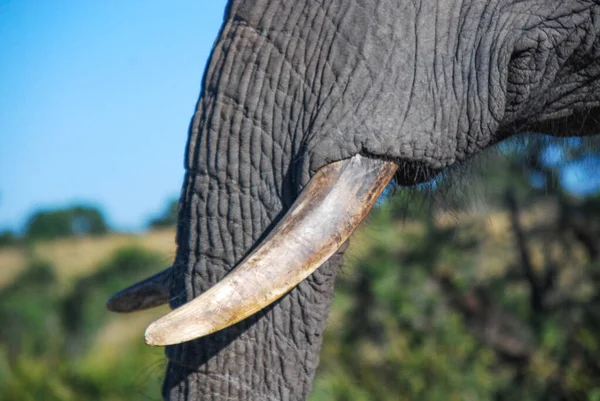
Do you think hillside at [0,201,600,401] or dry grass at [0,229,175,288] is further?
dry grass at [0,229,175,288]

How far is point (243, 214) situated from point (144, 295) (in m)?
0.58

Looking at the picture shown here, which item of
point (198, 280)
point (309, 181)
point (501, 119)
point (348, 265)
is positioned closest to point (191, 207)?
point (198, 280)

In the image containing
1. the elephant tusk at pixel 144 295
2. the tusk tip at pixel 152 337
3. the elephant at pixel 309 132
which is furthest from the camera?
the elephant tusk at pixel 144 295

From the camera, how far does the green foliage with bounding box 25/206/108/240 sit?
35375mm

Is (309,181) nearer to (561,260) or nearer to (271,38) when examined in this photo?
(271,38)

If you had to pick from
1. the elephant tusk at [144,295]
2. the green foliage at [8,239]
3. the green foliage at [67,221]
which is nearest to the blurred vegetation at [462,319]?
the elephant tusk at [144,295]

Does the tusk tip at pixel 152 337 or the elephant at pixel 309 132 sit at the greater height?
the elephant at pixel 309 132

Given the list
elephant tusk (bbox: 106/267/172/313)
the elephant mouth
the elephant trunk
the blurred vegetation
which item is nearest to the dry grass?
the blurred vegetation

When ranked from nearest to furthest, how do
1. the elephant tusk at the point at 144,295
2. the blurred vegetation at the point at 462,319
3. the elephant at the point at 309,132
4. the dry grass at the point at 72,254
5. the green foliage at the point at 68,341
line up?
the elephant at the point at 309,132, the elephant tusk at the point at 144,295, the blurred vegetation at the point at 462,319, the green foliage at the point at 68,341, the dry grass at the point at 72,254

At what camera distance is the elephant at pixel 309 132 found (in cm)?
202

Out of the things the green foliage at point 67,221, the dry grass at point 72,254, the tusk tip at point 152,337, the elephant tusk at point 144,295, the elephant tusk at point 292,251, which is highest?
the elephant tusk at point 292,251

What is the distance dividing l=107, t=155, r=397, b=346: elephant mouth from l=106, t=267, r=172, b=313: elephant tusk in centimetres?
59

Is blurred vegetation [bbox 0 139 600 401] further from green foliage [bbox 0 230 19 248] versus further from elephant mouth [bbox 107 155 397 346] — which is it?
green foliage [bbox 0 230 19 248]

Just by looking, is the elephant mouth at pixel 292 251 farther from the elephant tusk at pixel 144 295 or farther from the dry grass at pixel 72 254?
the dry grass at pixel 72 254
